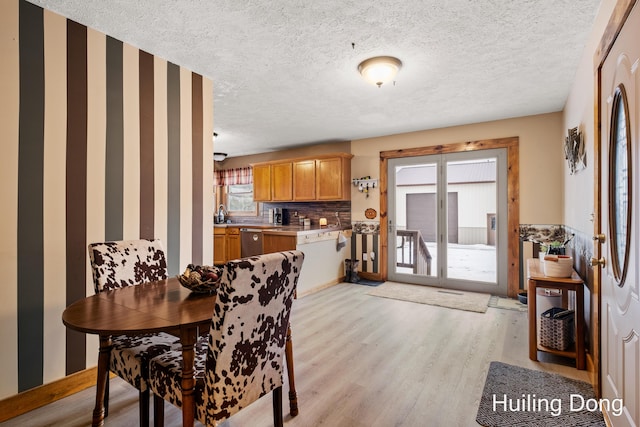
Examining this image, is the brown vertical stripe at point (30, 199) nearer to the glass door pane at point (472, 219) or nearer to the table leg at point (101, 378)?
the table leg at point (101, 378)

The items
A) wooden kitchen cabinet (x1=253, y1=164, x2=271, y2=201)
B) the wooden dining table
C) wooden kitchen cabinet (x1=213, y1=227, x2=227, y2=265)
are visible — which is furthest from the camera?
wooden kitchen cabinet (x1=213, y1=227, x2=227, y2=265)

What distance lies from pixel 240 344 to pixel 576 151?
3096 mm

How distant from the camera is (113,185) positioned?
94.0 inches

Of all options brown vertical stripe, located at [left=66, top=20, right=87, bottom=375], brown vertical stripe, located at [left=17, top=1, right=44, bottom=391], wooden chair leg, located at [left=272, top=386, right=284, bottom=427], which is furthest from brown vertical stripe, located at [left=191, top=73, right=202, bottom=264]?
wooden chair leg, located at [left=272, top=386, right=284, bottom=427]

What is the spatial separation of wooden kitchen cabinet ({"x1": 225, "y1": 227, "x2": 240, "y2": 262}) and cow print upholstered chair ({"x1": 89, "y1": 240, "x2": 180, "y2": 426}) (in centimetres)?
387

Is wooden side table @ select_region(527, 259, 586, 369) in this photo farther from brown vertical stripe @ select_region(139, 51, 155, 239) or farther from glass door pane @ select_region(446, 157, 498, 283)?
brown vertical stripe @ select_region(139, 51, 155, 239)

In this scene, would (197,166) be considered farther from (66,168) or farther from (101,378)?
(101,378)

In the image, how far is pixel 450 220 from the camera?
15.5ft

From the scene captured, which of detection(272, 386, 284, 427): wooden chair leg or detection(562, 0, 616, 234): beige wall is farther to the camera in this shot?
detection(562, 0, 616, 234): beige wall

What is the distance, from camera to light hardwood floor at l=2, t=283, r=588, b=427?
6.12 ft

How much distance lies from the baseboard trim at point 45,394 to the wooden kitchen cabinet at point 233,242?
3892mm

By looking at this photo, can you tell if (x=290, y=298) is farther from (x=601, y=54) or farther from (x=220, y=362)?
(x=601, y=54)

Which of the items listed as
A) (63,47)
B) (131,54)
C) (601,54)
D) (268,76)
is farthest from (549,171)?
(63,47)

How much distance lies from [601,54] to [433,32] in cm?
96
